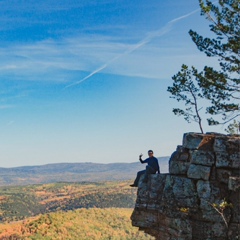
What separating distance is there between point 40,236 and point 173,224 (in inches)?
2733

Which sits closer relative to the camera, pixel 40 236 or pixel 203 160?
pixel 203 160

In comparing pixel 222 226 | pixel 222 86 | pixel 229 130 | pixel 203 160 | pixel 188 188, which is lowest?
pixel 222 226

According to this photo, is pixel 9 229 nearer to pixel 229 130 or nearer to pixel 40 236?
pixel 40 236

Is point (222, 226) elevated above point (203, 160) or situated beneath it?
situated beneath

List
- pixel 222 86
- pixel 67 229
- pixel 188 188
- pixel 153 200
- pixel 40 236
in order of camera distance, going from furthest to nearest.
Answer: pixel 67 229, pixel 40 236, pixel 222 86, pixel 153 200, pixel 188 188

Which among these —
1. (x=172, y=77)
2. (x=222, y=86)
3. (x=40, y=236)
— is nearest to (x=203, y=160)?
(x=222, y=86)

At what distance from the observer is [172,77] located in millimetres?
32031

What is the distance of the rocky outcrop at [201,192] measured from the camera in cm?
1934

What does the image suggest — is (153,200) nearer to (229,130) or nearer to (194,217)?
(194,217)

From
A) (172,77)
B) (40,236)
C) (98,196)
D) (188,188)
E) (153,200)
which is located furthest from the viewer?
(98,196)

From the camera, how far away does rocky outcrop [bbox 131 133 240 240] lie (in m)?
19.3

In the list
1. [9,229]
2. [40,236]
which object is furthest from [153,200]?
[9,229]

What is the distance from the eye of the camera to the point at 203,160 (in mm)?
20531

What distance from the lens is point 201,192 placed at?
20062mm
